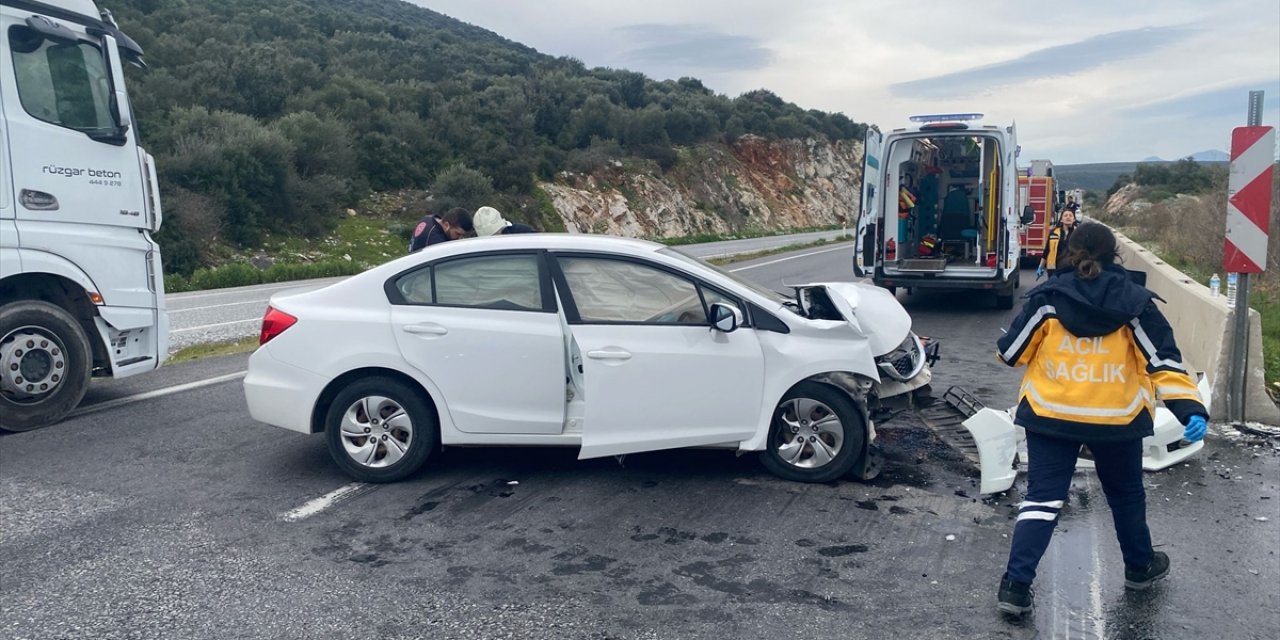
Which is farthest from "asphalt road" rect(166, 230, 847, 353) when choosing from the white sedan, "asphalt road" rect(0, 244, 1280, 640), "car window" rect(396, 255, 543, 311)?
"car window" rect(396, 255, 543, 311)

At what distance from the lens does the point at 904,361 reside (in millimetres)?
6375

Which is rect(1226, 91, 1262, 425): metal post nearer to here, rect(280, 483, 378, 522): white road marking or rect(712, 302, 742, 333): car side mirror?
rect(712, 302, 742, 333): car side mirror

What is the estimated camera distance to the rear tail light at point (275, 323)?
593cm

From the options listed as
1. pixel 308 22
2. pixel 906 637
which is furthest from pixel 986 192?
pixel 308 22

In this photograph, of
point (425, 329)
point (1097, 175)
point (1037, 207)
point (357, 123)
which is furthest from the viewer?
point (1097, 175)

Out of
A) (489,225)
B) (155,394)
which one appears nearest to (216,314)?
(155,394)

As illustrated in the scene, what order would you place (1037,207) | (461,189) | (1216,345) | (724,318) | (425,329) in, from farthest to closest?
(461,189) → (1037,207) → (1216,345) → (425,329) → (724,318)

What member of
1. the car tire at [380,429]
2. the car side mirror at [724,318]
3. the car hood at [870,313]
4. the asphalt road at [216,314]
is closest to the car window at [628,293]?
the car side mirror at [724,318]

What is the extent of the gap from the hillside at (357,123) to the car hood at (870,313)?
20.6 metres

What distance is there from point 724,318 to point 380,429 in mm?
2175

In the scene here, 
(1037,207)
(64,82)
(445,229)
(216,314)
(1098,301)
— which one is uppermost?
(64,82)

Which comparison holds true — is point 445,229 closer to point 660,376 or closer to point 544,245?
point 544,245

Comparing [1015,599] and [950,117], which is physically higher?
[950,117]

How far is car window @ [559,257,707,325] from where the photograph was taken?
5691mm
